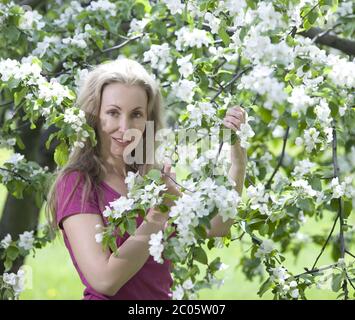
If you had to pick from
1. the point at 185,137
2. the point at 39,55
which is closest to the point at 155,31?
the point at 39,55

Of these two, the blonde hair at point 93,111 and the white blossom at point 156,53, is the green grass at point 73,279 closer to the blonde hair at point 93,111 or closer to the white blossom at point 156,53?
the white blossom at point 156,53

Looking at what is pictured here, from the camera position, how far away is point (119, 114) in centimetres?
273

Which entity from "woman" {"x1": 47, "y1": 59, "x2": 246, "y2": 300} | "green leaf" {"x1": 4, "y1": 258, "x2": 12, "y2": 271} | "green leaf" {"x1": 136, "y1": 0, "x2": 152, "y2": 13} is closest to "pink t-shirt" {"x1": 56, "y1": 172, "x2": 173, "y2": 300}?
"woman" {"x1": 47, "y1": 59, "x2": 246, "y2": 300}

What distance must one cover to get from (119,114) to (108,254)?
0.48m

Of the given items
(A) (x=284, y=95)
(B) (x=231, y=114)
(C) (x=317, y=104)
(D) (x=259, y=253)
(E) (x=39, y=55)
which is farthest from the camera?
(E) (x=39, y=55)

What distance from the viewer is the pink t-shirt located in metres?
2.62

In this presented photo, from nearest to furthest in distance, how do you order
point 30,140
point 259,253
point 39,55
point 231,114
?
point 231,114
point 259,253
point 39,55
point 30,140

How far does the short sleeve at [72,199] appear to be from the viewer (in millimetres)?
2609

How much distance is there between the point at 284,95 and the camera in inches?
77.7

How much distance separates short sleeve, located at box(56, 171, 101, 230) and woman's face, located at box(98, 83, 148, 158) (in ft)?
0.52

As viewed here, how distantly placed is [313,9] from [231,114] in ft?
1.29

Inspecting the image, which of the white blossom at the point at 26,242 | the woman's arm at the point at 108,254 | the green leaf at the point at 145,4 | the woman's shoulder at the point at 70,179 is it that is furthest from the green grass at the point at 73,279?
the woman's arm at the point at 108,254
